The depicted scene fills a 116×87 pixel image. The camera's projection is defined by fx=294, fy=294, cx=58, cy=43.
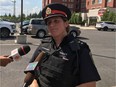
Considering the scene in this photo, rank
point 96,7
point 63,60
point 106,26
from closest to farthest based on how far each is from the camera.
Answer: point 63,60
point 106,26
point 96,7

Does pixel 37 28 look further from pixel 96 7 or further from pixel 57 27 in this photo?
pixel 96 7

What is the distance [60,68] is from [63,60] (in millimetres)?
74

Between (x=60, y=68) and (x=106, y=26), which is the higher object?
(x=60, y=68)

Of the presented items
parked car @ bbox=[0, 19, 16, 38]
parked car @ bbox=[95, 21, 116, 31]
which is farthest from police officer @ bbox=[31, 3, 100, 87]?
parked car @ bbox=[95, 21, 116, 31]

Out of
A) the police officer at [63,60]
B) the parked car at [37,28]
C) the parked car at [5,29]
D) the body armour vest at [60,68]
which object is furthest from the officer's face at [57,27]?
the parked car at [37,28]

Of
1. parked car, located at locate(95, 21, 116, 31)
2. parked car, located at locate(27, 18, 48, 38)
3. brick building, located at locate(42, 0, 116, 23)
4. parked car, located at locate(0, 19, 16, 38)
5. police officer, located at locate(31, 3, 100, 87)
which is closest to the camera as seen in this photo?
police officer, located at locate(31, 3, 100, 87)

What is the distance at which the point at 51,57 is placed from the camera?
8.66ft

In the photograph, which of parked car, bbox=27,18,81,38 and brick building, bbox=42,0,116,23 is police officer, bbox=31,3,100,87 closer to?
parked car, bbox=27,18,81,38

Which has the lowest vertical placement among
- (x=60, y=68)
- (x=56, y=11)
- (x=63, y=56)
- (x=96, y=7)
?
(x=60, y=68)

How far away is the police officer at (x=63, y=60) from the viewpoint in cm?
250

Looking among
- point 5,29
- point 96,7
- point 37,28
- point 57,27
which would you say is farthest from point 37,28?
point 96,7

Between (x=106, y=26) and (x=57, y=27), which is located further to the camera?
(x=106, y=26)

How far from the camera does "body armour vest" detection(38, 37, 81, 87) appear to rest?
8.31 ft

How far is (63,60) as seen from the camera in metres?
2.56
